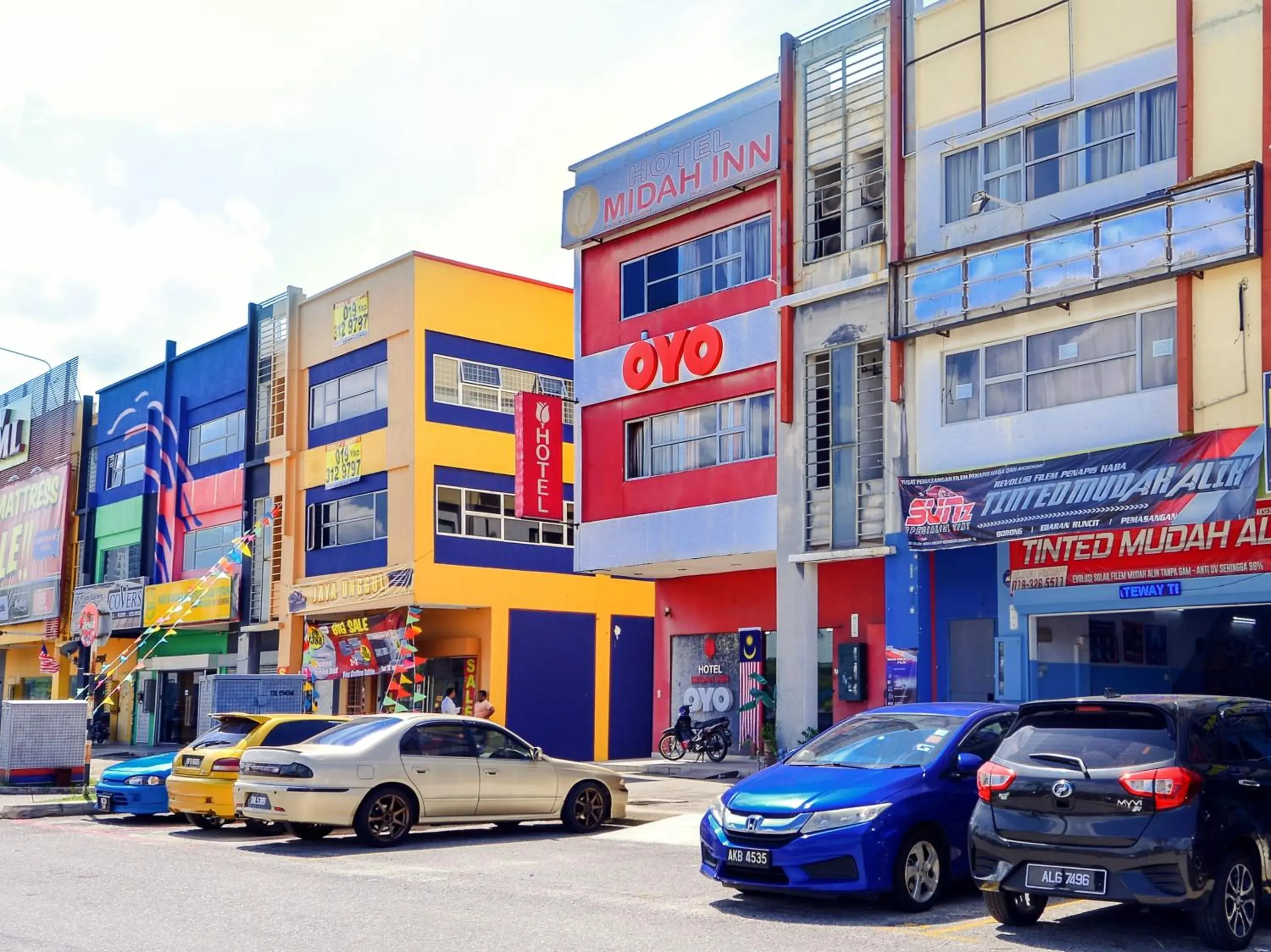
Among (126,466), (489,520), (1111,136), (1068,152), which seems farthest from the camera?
(126,466)

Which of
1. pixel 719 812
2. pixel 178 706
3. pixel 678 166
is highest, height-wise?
pixel 678 166

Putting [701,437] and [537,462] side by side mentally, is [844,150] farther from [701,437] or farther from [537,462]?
[537,462]

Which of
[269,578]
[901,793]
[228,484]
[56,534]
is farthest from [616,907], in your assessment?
[56,534]

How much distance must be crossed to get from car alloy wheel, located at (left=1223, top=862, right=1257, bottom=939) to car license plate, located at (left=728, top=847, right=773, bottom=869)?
3.19 m

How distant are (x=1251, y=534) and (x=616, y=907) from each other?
10.7 m

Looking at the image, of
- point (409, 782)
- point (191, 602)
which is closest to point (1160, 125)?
point (409, 782)

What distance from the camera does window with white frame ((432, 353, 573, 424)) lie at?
3456 centimetres

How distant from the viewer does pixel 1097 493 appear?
60.6ft

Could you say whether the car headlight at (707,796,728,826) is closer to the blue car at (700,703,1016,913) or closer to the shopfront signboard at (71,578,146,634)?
the blue car at (700,703,1016,913)

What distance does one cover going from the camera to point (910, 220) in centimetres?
2216

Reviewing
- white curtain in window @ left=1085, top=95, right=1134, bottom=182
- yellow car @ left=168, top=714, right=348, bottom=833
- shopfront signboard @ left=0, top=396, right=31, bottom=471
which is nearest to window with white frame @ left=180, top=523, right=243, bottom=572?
shopfront signboard @ left=0, top=396, right=31, bottom=471

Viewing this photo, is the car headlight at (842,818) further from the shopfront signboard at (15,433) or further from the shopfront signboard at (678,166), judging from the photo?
the shopfront signboard at (15,433)

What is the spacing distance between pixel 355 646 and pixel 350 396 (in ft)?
20.4

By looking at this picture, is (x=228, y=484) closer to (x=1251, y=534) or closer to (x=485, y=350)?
(x=485, y=350)
